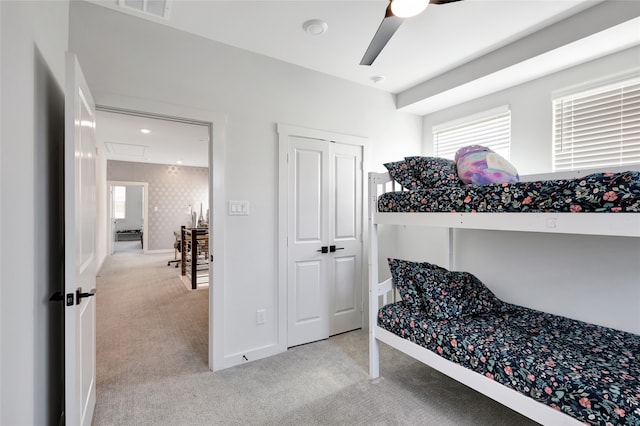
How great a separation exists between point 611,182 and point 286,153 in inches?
87.6

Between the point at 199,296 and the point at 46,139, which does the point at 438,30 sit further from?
the point at 199,296

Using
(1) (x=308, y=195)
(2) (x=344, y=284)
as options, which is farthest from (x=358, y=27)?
(2) (x=344, y=284)

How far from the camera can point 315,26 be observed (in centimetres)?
226

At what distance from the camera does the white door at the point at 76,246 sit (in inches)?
53.4

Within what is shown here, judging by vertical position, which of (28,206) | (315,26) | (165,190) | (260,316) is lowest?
(260,316)

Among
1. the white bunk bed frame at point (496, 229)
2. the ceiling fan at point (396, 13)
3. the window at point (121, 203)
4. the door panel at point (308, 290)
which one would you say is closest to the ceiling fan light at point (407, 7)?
the ceiling fan at point (396, 13)

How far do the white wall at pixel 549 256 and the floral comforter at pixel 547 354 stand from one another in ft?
0.61

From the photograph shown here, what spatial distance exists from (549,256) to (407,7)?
2.21 meters

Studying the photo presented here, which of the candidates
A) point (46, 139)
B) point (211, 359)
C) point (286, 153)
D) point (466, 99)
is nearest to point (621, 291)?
point (466, 99)

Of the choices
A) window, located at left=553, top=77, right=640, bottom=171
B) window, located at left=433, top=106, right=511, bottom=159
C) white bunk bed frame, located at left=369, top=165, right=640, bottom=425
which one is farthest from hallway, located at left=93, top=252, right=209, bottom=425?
window, located at left=553, top=77, right=640, bottom=171

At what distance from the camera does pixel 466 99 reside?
3283mm

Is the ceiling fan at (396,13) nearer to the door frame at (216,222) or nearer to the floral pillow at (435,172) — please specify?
the floral pillow at (435,172)

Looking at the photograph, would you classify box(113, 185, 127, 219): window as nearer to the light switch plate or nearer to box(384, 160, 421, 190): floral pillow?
the light switch plate

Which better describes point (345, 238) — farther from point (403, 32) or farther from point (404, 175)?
point (403, 32)
